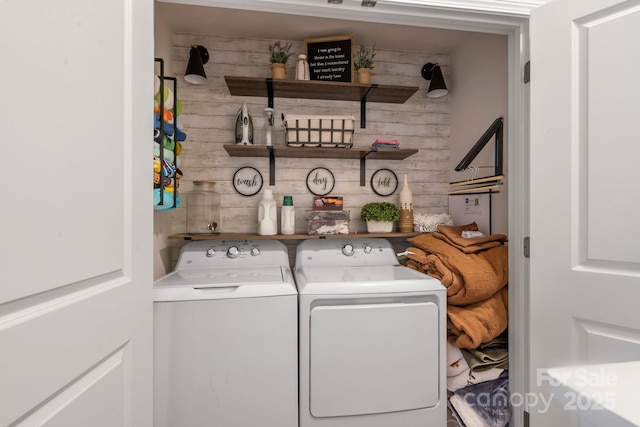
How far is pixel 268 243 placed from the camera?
1.88 m

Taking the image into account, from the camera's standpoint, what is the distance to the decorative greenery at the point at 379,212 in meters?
1.99

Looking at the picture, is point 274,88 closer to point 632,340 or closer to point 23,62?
point 23,62

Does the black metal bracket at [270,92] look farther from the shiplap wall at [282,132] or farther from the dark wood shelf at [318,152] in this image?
the dark wood shelf at [318,152]

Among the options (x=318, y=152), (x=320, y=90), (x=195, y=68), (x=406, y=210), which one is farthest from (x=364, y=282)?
(x=195, y=68)

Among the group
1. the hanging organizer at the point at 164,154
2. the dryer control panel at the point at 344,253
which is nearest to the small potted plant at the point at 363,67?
the dryer control panel at the point at 344,253

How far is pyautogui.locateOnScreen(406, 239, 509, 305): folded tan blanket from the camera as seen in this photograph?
1423mm

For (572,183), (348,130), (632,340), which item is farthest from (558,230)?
(348,130)

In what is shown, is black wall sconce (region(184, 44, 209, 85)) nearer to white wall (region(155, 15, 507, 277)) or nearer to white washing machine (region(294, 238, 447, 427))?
white wall (region(155, 15, 507, 277))

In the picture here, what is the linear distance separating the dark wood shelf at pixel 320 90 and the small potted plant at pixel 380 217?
28.6 inches

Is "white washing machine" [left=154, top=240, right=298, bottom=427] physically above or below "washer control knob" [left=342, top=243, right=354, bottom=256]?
below

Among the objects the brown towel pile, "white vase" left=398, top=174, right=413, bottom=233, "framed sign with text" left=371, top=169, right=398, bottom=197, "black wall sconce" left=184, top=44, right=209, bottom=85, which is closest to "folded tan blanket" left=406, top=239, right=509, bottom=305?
the brown towel pile

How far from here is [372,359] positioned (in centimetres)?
131

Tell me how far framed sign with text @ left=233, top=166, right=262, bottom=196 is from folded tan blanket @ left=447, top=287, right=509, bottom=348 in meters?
1.36

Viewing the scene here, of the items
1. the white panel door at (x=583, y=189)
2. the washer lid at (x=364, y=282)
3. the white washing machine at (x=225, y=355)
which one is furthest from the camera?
the washer lid at (x=364, y=282)
